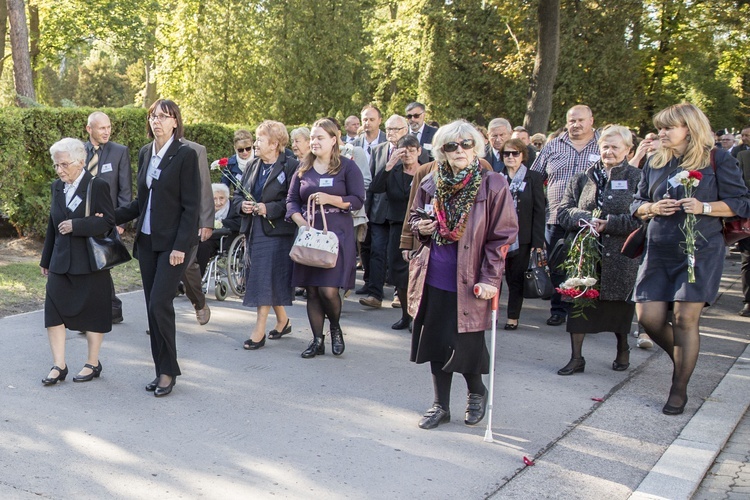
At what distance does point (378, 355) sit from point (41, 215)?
7.05 metres

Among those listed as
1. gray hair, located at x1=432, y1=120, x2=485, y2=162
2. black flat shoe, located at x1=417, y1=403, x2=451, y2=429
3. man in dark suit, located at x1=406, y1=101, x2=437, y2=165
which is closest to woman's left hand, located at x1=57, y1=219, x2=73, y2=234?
gray hair, located at x1=432, y1=120, x2=485, y2=162

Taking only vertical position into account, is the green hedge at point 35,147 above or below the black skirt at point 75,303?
above

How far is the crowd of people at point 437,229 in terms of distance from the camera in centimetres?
548

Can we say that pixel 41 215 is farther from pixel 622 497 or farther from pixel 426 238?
pixel 622 497

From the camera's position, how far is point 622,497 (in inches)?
184

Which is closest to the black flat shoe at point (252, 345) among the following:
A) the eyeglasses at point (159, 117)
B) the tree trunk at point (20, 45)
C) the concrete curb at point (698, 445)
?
the eyeglasses at point (159, 117)

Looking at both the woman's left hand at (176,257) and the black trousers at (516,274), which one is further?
the black trousers at (516,274)

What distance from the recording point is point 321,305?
24.3 ft

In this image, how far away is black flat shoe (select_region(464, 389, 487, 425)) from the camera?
571cm

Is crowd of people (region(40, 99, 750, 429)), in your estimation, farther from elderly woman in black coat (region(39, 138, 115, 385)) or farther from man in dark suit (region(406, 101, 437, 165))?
man in dark suit (region(406, 101, 437, 165))

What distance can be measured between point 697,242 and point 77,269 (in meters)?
4.32

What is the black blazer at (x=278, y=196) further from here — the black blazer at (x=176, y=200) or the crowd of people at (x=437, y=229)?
the black blazer at (x=176, y=200)

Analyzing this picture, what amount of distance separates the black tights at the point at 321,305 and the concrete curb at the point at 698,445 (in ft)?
9.56

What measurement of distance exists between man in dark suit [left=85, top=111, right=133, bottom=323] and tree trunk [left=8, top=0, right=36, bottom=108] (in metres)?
10.2
